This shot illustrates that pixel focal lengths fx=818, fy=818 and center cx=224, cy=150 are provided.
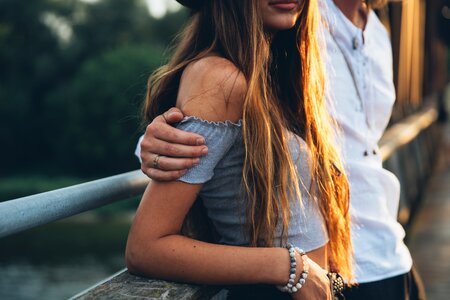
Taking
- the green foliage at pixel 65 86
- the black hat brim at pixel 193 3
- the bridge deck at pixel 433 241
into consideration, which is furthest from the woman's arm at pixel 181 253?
the green foliage at pixel 65 86

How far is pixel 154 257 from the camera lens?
1.66 meters

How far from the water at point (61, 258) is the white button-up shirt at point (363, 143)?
2933 cm

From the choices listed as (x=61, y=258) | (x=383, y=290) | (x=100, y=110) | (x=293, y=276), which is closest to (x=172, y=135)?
(x=293, y=276)

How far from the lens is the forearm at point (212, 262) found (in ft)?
5.41

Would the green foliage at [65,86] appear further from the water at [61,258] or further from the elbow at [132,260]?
the elbow at [132,260]

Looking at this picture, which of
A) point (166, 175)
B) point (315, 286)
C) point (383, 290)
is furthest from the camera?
point (383, 290)

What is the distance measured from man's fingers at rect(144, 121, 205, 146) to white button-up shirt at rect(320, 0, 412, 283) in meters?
0.55

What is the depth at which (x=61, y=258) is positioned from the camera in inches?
1575

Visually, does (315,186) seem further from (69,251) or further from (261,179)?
(69,251)

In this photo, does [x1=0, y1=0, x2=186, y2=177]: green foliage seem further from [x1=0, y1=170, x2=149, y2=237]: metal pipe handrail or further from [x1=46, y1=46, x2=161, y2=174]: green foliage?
[x1=0, y1=170, x2=149, y2=237]: metal pipe handrail

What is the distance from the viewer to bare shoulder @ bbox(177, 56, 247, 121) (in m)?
1.63

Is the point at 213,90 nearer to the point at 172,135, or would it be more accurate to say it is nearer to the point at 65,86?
the point at 172,135

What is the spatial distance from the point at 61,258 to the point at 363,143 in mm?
39122

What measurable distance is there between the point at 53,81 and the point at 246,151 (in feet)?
193
